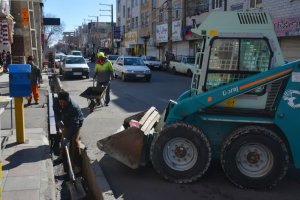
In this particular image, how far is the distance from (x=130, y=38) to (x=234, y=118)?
6193cm

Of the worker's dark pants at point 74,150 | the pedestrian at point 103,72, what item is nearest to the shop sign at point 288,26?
the pedestrian at point 103,72

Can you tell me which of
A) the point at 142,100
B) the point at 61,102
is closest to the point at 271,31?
the point at 61,102

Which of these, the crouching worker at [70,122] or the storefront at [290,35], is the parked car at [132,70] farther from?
the crouching worker at [70,122]

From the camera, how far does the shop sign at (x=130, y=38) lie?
2520 inches

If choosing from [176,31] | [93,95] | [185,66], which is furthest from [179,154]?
[176,31]

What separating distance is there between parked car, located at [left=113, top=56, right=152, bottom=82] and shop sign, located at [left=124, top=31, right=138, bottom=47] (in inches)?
1438

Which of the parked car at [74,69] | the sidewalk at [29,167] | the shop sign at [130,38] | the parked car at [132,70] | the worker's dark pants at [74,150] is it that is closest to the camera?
the sidewalk at [29,167]

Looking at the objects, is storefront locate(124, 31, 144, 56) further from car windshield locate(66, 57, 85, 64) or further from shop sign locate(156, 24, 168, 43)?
car windshield locate(66, 57, 85, 64)


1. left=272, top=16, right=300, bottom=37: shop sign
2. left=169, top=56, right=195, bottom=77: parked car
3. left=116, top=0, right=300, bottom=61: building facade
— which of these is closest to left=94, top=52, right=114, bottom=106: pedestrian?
left=116, top=0, right=300, bottom=61: building facade

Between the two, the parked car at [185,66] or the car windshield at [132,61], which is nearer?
the car windshield at [132,61]

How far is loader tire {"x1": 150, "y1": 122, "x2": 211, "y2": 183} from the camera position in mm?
6375

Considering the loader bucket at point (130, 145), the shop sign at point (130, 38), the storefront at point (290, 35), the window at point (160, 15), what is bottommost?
the loader bucket at point (130, 145)

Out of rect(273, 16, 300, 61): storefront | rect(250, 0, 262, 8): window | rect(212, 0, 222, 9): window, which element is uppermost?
rect(212, 0, 222, 9): window

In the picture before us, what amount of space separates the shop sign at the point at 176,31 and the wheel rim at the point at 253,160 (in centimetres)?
3601
